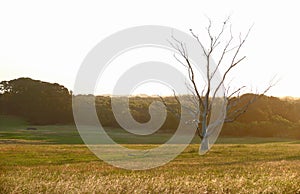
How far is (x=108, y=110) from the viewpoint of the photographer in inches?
3745

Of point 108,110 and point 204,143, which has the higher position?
point 108,110

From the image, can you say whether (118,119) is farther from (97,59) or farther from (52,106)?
(97,59)

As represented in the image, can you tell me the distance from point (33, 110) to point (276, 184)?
9099 cm

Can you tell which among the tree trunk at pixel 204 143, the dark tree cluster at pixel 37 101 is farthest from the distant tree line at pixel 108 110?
the tree trunk at pixel 204 143

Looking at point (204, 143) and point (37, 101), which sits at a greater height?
point (37, 101)

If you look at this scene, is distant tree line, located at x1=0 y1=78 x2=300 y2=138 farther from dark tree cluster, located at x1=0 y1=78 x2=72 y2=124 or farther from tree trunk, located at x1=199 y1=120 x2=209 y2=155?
tree trunk, located at x1=199 y1=120 x2=209 y2=155

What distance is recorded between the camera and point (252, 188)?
8633 millimetres

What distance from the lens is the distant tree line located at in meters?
83.2

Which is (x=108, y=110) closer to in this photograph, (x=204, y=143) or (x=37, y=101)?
(x=37, y=101)

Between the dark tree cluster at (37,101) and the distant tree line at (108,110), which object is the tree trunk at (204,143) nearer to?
the distant tree line at (108,110)

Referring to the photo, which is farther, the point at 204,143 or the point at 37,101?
the point at 37,101

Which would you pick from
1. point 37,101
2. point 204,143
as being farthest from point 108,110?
point 204,143

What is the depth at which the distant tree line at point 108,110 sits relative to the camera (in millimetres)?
83250

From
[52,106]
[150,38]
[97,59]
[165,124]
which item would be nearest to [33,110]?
[52,106]
